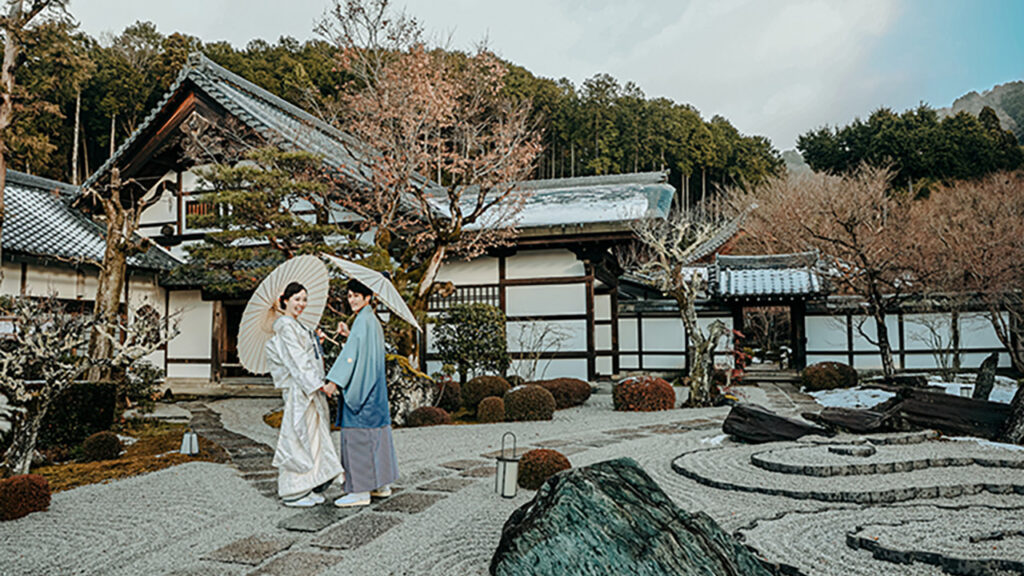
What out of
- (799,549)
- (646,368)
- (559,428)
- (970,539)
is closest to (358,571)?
(799,549)

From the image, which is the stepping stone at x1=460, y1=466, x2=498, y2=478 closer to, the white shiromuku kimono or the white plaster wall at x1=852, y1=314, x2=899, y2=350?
the white shiromuku kimono

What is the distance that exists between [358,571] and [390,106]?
757 centimetres

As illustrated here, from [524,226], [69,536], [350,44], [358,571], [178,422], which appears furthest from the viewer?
[524,226]

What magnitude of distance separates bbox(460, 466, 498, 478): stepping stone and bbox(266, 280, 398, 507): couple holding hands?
1.07 m

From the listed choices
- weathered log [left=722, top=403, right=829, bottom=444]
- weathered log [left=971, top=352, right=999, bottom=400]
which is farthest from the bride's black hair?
weathered log [left=971, top=352, right=999, bottom=400]

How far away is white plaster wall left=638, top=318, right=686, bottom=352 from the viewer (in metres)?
17.0

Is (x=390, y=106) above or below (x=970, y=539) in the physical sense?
above

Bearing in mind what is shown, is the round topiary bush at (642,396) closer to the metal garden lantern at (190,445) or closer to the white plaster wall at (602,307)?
the white plaster wall at (602,307)

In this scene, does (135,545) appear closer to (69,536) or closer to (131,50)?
(69,536)

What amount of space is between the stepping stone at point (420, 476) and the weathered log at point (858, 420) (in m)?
4.32

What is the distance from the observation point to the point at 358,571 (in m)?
3.41

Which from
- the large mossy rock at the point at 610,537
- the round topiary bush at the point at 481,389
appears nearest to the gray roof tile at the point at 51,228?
the round topiary bush at the point at 481,389

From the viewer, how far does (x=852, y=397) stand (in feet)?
37.9

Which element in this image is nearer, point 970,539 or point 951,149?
point 970,539
